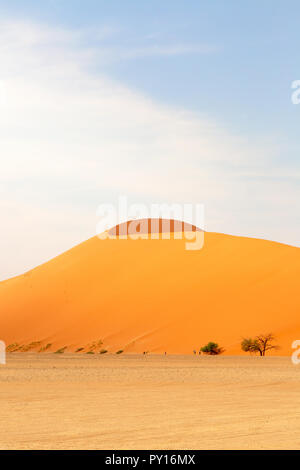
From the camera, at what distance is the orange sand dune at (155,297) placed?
62.1m

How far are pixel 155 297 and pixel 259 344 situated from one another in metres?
22.0

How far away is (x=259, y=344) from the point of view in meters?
54.1

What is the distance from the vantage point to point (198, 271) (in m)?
78.0

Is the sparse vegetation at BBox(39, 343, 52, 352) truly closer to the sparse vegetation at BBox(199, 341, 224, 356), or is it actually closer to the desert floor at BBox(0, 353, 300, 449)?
the sparse vegetation at BBox(199, 341, 224, 356)

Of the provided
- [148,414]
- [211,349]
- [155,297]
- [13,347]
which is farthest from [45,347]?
[148,414]

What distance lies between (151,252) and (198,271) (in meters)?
12.1

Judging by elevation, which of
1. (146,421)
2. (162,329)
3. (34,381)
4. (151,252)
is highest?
(151,252)

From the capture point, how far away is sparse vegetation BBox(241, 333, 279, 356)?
53688 mm

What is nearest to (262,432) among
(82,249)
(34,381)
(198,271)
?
(34,381)

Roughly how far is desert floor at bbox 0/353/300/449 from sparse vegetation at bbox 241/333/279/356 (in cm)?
3086

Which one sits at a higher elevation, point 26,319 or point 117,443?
point 26,319

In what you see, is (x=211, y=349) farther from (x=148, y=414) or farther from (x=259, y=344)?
(x=148, y=414)

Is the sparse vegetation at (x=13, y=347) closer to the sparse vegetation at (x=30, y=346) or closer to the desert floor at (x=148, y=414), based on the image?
the sparse vegetation at (x=30, y=346)
